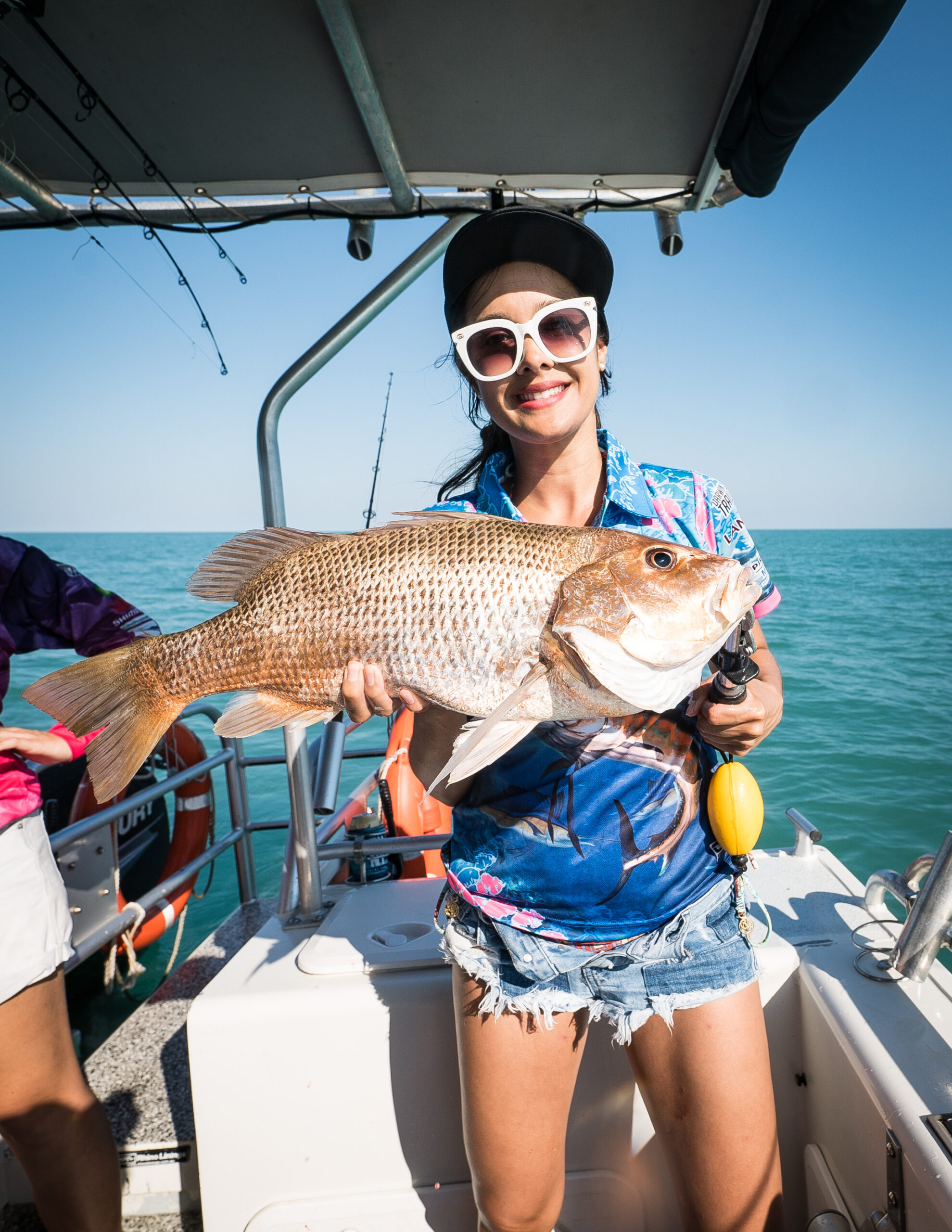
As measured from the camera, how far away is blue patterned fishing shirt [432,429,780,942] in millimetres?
1399

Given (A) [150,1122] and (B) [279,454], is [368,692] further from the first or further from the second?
(A) [150,1122]

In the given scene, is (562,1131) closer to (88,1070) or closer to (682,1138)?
(682,1138)

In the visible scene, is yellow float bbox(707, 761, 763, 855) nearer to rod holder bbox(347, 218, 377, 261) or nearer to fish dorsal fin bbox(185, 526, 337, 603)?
fish dorsal fin bbox(185, 526, 337, 603)

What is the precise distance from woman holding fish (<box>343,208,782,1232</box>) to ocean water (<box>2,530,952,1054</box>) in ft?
14.7

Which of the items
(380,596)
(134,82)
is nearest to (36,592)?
(380,596)

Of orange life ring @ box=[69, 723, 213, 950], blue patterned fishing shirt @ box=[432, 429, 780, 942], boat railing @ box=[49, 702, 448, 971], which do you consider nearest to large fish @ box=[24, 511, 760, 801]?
blue patterned fishing shirt @ box=[432, 429, 780, 942]

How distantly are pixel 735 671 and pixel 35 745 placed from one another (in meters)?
1.92

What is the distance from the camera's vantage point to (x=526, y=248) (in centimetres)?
159

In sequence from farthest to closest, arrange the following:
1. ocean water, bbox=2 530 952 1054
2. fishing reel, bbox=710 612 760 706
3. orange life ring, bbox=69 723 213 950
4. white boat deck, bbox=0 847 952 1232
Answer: ocean water, bbox=2 530 952 1054 < orange life ring, bbox=69 723 213 950 < white boat deck, bbox=0 847 952 1232 < fishing reel, bbox=710 612 760 706

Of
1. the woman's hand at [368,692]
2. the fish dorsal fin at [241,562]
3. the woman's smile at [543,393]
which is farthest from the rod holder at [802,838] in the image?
the fish dorsal fin at [241,562]

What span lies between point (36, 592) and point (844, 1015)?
2582mm

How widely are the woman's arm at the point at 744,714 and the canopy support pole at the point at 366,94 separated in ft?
6.15

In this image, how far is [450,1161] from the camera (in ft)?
6.38

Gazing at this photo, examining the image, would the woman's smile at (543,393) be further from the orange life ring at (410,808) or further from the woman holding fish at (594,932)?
the orange life ring at (410,808)
